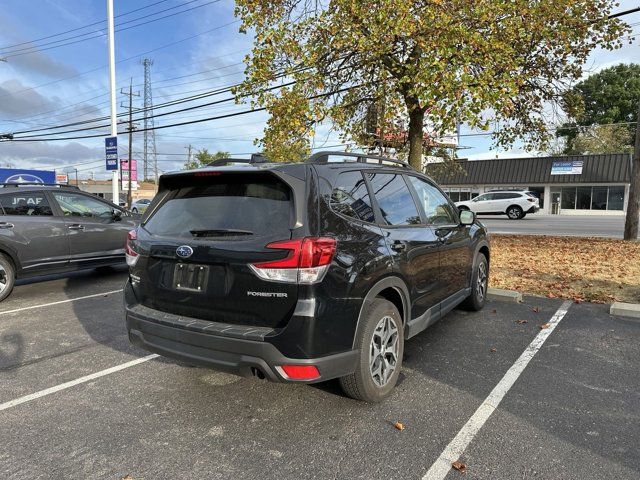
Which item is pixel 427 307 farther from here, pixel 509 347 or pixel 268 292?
pixel 268 292

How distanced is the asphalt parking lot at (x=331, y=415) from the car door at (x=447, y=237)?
611 mm

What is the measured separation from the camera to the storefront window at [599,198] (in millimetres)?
38656

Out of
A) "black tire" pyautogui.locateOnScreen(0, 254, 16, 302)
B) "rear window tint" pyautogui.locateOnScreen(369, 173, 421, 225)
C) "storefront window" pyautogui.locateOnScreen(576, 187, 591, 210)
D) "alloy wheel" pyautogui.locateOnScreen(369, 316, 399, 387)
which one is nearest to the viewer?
"alloy wheel" pyautogui.locateOnScreen(369, 316, 399, 387)

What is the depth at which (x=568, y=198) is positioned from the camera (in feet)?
134

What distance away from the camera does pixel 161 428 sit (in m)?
3.10

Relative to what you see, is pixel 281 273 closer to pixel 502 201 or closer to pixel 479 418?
pixel 479 418

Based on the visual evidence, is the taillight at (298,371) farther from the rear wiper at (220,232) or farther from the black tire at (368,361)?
the rear wiper at (220,232)

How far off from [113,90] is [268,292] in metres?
16.5

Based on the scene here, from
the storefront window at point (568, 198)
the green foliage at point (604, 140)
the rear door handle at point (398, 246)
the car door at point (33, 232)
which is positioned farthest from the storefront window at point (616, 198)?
the car door at point (33, 232)

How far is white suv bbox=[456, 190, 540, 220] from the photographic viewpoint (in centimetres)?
2948

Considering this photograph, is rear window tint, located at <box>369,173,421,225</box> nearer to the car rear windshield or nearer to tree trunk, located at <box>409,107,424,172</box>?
the car rear windshield

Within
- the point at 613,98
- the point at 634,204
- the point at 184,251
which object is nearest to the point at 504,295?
the point at 184,251

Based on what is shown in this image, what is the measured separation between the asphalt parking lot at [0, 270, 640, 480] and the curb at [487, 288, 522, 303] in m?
1.35

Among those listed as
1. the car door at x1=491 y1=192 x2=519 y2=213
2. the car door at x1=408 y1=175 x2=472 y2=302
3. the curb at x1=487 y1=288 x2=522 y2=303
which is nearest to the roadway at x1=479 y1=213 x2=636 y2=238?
the car door at x1=491 y1=192 x2=519 y2=213
